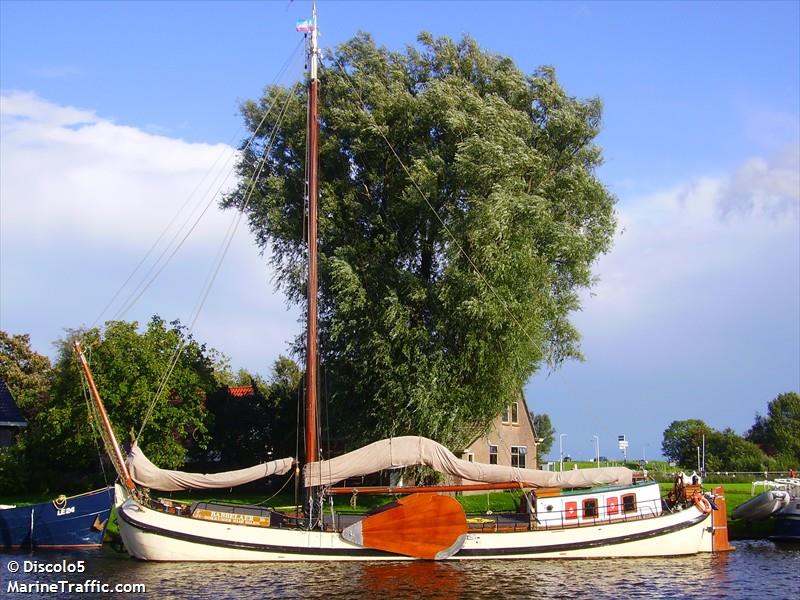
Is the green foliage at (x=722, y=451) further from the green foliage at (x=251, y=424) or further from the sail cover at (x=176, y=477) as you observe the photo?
the sail cover at (x=176, y=477)

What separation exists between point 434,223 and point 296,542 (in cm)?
1613

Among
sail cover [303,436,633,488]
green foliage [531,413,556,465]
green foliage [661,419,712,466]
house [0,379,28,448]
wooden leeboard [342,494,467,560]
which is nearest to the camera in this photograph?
wooden leeboard [342,494,467,560]

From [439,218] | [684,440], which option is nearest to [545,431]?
[684,440]

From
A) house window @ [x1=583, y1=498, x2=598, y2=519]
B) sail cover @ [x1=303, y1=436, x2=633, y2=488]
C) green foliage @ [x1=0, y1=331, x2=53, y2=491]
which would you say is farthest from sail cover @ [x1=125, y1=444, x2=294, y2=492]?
green foliage @ [x1=0, y1=331, x2=53, y2=491]

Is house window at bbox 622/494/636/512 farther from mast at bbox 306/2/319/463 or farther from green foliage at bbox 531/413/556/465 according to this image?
green foliage at bbox 531/413/556/465

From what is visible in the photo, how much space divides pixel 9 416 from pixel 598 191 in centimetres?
3399

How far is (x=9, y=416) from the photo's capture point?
169ft

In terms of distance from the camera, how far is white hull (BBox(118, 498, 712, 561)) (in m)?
30.7

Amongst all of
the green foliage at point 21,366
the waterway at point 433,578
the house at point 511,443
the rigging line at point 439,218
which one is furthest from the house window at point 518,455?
the green foliage at point 21,366

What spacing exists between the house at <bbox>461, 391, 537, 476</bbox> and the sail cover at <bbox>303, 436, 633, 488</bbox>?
16.3 meters

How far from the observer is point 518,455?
184 feet

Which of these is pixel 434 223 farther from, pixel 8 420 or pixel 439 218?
pixel 8 420

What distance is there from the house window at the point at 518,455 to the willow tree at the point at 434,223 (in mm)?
13163

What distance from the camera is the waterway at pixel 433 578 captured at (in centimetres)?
2531
